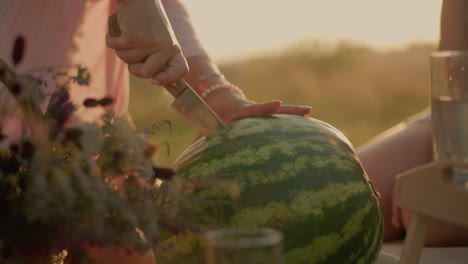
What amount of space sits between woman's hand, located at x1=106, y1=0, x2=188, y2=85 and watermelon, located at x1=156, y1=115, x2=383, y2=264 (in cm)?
20

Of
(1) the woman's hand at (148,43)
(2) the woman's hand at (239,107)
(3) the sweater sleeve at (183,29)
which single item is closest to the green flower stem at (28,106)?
(1) the woman's hand at (148,43)

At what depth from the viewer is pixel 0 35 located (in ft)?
6.32

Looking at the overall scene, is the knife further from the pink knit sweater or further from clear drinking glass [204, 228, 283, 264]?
clear drinking glass [204, 228, 283, 264]

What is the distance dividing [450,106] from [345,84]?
10683 millimetres

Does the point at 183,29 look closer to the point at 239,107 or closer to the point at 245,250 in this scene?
the point at 239,107

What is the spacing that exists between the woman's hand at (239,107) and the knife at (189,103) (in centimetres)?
10

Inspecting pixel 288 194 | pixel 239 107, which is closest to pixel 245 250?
pixel 288 194

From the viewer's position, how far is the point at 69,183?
0.93 m

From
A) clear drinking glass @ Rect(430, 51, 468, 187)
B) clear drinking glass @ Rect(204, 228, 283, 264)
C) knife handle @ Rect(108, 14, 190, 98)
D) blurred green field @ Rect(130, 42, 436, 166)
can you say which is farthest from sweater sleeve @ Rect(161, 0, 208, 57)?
blurred green field @ Rect(130, 42, 436, 166)

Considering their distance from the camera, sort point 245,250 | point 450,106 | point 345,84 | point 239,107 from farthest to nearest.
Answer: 1. point 345,84
2. point 239,107
3. point 450,106
4. point 245,250

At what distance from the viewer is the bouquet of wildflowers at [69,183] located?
0.94 metres

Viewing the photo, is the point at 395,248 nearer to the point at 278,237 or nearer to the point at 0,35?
the point at 0,35

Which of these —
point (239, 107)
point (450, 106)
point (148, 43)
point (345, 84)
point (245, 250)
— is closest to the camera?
point (245, 250)

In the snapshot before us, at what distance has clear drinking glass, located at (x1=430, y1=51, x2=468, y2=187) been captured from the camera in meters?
1.26
